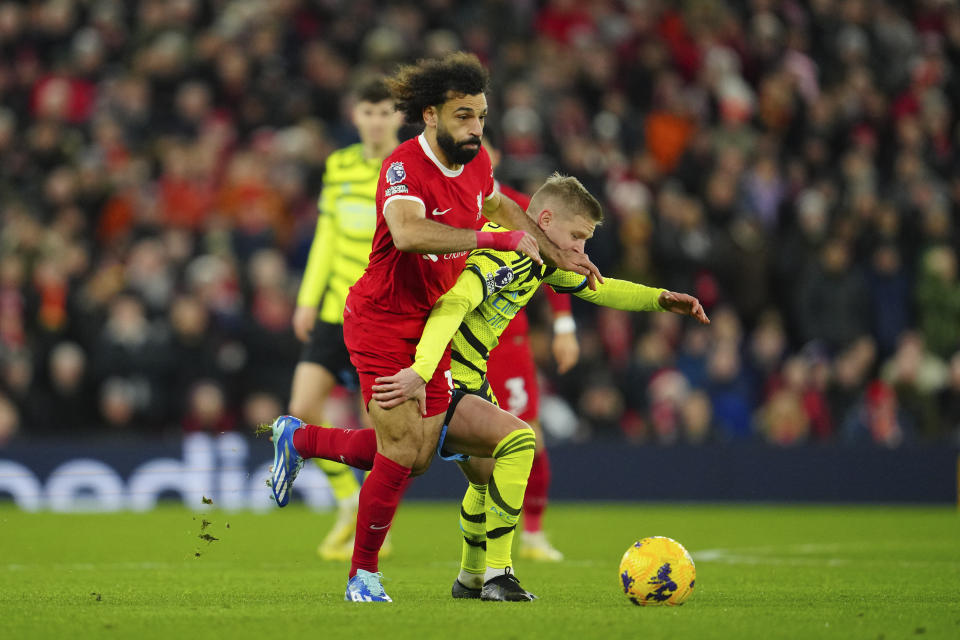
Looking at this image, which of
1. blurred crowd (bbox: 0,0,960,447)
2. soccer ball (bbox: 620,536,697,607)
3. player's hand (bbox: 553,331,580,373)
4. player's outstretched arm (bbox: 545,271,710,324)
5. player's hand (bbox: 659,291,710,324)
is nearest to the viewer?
soccer ball (bbox: 620,536,697,607)

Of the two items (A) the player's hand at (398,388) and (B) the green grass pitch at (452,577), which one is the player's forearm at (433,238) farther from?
(B) the green grass pitch at (452,577)

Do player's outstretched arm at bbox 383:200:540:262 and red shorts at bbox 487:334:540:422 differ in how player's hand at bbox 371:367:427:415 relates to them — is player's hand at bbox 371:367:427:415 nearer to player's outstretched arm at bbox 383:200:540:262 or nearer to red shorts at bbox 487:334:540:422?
player's outstretched arm at bbox 383:200:540:262

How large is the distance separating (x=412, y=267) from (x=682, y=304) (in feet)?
4.17

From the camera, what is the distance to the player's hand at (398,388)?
6.28m

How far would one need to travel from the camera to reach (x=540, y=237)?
6723mm

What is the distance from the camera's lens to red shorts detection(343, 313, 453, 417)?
6496mm

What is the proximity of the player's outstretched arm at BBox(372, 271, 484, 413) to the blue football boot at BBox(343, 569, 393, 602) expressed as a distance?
777mm

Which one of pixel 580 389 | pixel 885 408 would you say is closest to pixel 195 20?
pixel 580 389

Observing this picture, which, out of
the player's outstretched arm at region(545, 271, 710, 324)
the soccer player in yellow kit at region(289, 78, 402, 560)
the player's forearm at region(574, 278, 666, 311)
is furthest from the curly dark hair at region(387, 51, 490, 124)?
the soccer player in yellow kit at region(289, 78, 402, 560)

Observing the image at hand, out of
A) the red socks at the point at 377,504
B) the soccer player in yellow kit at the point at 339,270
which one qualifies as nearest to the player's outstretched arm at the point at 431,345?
the red socks at the point at 377,504

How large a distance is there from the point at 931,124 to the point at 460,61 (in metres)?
12.4

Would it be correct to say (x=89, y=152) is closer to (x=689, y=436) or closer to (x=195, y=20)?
(x=195, y=20)

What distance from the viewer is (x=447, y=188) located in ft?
21.0

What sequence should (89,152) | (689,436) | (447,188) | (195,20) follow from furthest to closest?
1. (195,20)
2. (89,152)
3. (689,436)
4. (447,188)
